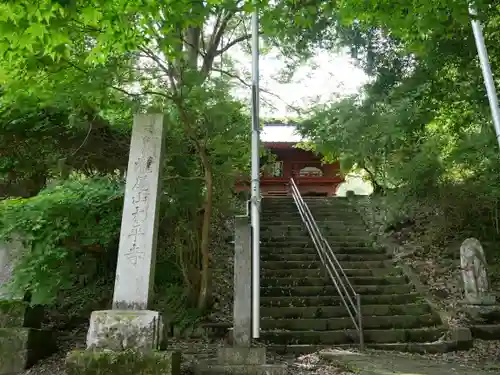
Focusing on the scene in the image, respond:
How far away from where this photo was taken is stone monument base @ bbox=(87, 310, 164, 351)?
15.9 feet

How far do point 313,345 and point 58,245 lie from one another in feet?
13.8

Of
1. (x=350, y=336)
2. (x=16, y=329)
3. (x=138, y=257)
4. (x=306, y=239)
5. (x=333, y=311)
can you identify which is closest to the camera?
(x=138, y=257)

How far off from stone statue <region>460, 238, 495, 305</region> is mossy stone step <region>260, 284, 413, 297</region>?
4.41 ft

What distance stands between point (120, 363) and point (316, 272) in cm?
560

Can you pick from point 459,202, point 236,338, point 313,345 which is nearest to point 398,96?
point 459,202

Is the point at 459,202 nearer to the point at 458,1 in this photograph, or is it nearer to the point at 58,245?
the point at 458,1

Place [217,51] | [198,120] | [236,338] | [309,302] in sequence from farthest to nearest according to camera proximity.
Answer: [217,51] < [309,302] < [198,120] < [236,338]

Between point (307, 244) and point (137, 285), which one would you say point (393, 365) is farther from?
point (307, 244)

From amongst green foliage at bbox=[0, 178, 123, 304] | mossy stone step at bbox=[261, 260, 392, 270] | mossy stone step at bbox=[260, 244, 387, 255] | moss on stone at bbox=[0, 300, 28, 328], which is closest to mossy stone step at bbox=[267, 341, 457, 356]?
mossy stone step at bbox=[261, 260, 392, 270]

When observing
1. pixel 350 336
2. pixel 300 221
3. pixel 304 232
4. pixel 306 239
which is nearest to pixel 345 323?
pixel 350 336

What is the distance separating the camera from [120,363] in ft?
15.6

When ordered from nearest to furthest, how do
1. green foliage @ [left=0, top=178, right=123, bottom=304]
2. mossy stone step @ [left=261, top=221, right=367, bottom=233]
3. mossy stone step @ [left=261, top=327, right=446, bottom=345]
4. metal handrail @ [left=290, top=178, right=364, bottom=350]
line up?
green foliage @ [left=0, top=178, right=123, bottom=304] → metal handrail @ [left=290, top=178, right=364, bottom=350] → mossy stone step @ [left=261, top=327, right=446, bottom=345] → mossy stone step @ [left=261, top=221, right=367, bottom=233]

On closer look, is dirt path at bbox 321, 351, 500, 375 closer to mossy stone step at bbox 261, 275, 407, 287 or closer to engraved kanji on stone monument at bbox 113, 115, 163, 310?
mossy stone step at bbox 261, 275, 407, 287

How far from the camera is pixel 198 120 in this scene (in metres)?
7.29
